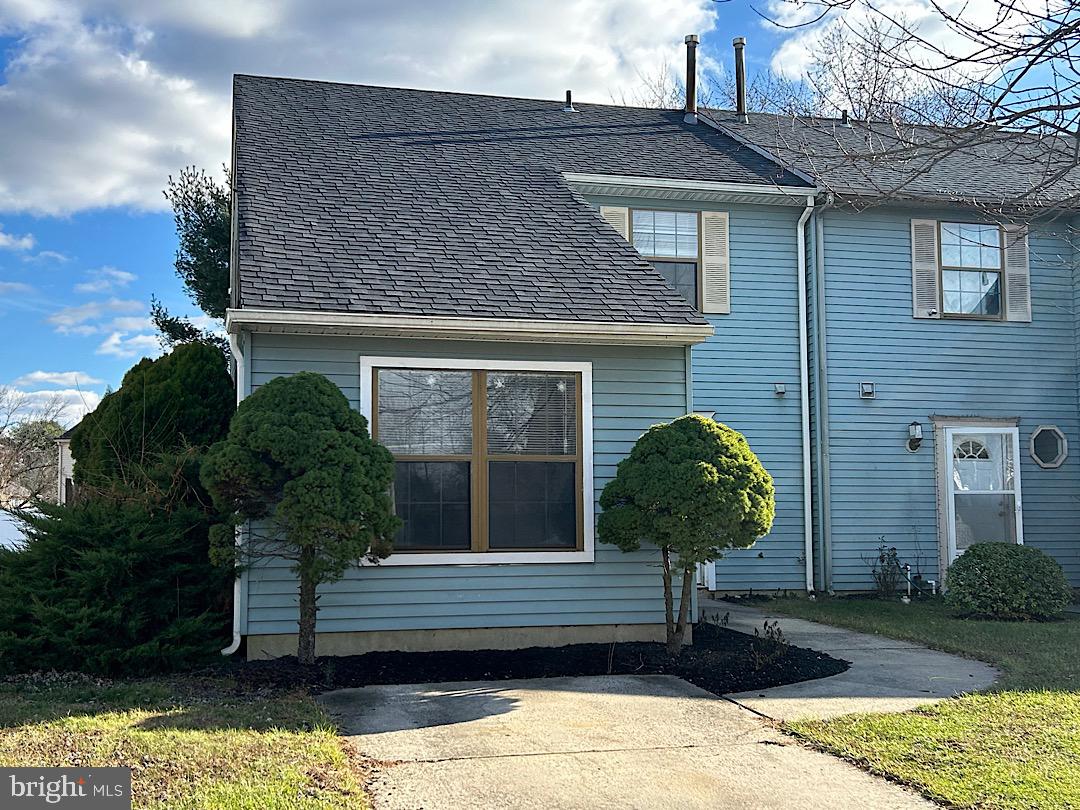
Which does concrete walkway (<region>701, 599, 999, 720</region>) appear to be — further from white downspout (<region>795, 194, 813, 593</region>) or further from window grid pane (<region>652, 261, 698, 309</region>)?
window grid pane (<region>652, 261, 698, 309</region>)

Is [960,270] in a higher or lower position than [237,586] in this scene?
higher

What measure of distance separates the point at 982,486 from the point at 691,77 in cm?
792

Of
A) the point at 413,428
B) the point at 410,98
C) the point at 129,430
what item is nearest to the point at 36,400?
the point at 410,98

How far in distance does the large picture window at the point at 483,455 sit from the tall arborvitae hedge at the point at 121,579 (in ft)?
5.69

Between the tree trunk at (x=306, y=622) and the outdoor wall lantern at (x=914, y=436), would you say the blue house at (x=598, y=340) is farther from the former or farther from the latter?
the tree trunk at (x=306, y=622)

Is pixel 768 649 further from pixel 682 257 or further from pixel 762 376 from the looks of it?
pixel 682 257

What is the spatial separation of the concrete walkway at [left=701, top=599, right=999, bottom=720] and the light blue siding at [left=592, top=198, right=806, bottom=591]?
3035 millimetres

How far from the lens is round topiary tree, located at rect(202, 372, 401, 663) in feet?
23.9

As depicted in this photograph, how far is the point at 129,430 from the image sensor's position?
9727mm

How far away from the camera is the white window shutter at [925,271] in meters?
13.5

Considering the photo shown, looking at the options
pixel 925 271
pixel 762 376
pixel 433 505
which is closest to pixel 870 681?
pixel 433 505

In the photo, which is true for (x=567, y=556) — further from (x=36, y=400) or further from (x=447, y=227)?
(x=36, y=400)

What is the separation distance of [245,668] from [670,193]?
8154mm

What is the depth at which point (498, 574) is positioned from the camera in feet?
28.5
